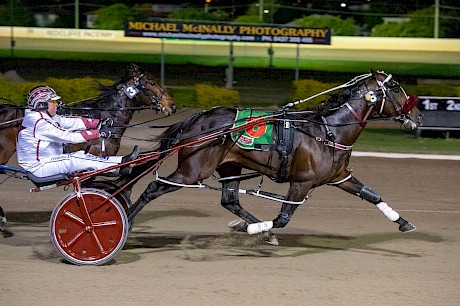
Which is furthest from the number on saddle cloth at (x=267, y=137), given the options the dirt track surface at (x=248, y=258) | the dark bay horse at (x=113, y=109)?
the dark bay horse at (x=113, y=109)

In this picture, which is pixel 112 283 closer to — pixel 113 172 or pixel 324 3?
pixel 113 172

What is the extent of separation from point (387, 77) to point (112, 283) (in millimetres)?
3267

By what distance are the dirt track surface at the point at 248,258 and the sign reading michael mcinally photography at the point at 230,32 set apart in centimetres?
1376

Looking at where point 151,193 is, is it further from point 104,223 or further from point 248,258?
point 248,258

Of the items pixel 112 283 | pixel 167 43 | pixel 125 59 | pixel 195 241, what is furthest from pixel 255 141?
pixel 167 43

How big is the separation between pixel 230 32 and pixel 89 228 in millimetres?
18201

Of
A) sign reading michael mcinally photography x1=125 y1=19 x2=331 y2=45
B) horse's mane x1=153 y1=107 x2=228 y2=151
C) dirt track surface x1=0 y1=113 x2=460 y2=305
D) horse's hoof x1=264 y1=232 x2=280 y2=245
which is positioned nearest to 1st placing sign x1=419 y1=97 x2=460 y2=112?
dirt track surface x1=0 y1=113 x2=460 y2=305

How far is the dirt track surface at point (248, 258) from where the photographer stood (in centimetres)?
684

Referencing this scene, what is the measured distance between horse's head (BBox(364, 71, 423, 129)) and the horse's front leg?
72cm

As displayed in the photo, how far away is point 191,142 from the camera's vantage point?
8.19m

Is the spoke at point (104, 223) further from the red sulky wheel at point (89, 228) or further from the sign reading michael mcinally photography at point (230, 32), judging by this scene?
the sign reading michael mcinally photography at point (230, 32)

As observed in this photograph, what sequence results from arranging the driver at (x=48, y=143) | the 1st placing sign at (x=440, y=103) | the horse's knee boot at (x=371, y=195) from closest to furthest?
the driver at (x=48, y=143), the horse's knee boot at (x=371, y=195), the 1st placing sign at (x=440, y=103)

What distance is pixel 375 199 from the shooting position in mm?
8641

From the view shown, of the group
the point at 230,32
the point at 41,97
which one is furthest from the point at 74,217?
the point at 230,32
